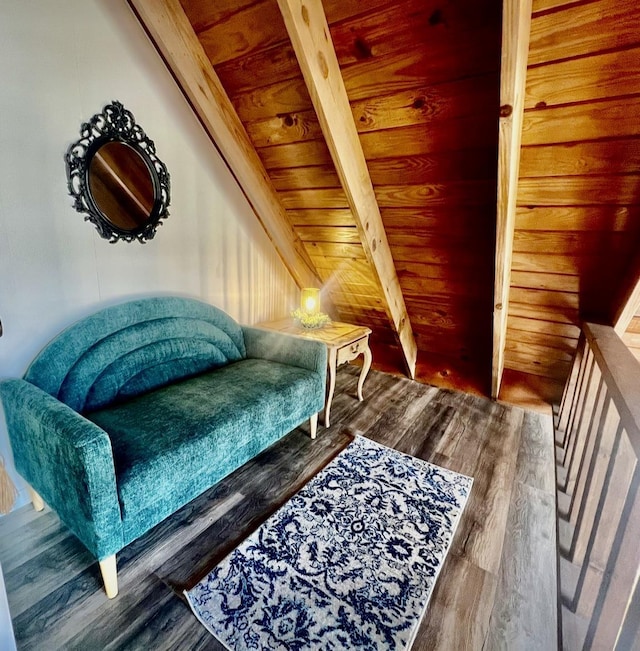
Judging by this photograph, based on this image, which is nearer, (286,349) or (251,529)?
(251,529)

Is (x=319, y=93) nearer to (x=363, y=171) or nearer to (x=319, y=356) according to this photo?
(x=363, y=171)

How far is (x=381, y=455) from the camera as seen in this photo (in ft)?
6.81

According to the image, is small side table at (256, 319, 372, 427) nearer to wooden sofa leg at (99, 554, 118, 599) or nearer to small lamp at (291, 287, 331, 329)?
small lamp at (291, 287, 331, 329)

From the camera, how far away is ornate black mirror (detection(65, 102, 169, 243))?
5.33 feet

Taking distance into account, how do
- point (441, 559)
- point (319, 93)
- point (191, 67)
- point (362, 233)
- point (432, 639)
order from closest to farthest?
point (432, 639), point (441, 559), point (319, 93), point (191, 67), point (362, 233)

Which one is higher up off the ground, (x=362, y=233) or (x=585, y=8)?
(x=585, y=8)

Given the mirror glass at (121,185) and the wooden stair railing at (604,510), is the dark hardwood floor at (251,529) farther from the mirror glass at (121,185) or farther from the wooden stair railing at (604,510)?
the mirror glass at (121,185)

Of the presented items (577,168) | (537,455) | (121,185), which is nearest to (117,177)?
(121,185)

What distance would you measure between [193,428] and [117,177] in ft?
4.29

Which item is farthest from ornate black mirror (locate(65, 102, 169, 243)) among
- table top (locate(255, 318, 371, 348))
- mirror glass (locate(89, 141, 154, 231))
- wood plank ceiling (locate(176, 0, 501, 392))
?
table top (locate(255, 318, 371, 348))

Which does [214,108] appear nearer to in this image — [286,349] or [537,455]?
[286,349]

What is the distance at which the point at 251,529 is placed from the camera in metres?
1.54

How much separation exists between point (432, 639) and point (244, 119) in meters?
2.58

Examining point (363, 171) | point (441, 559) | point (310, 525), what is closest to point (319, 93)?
point (363, 171)
